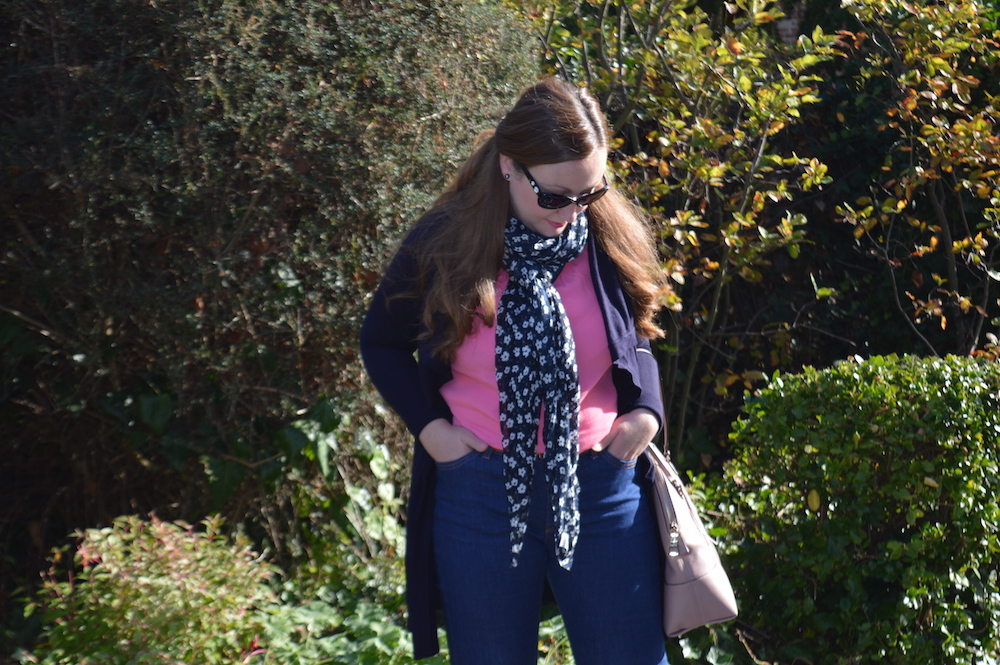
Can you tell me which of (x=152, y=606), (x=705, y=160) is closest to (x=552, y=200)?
(x=152, y=606)

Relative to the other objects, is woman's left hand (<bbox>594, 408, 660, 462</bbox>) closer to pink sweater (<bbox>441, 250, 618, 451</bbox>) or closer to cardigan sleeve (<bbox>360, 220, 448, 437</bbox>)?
pink sweater (<bbox>441, 250, 618, 451</bbox>)

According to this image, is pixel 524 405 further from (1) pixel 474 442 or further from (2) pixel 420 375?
(2) pixel 420 375

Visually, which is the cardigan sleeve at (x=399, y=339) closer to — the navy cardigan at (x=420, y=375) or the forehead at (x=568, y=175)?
the navy cardigan at (x=420, y=375)

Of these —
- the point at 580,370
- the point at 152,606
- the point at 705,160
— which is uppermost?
the point at 580,370

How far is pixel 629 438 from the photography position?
82.3 inches

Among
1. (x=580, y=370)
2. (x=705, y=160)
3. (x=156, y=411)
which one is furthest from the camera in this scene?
(x=705, y=160)

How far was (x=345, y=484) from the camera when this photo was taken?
142 inches

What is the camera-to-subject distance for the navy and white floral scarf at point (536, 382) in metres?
2.01

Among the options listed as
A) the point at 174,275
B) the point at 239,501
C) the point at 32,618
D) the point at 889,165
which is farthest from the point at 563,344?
the point at 889,165

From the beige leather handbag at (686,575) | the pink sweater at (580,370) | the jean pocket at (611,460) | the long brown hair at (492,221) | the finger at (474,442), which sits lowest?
the beige leather handbag at (686,575)

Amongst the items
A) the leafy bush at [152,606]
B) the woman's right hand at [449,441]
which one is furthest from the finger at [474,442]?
the leafy bush at [152,606]

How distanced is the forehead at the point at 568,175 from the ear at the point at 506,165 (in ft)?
0.21

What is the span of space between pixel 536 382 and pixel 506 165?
0.51 meters

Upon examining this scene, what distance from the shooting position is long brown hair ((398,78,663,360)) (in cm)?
203
